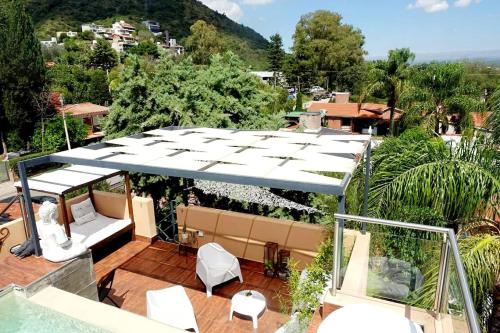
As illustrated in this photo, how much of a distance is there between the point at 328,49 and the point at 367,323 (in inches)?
2219

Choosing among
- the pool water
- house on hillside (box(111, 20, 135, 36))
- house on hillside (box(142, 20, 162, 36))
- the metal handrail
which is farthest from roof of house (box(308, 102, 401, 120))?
house on hillside (box(111, 20, 135, 36))

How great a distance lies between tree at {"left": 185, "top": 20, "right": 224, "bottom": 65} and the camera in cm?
5325

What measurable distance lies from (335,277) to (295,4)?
80.2m

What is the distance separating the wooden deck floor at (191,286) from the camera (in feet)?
20.5

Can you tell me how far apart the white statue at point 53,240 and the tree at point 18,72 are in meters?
29.9

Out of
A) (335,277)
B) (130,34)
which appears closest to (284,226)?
(335,277)

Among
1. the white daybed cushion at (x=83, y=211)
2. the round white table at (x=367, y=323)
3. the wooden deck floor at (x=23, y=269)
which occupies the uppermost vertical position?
the round white table at (x=367, y=323)

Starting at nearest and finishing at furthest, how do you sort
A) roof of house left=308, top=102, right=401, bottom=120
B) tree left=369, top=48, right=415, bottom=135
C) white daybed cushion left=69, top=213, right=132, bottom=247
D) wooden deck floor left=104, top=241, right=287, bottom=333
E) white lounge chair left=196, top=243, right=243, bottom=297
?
wooden deck floor left=104, top=241, right=287, bottom=333, white lounge chair left=196, top=243, right=243, bottom=297, white daybed cushion left=69, top=213, right=132, bottom=247, tree left=369, top=48, right=415, bottom=135, roof of house left=308, top=102, right=401, bottom=120

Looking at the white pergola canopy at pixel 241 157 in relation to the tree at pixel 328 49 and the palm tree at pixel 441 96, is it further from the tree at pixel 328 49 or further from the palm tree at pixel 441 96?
the tree at pixel 328 49

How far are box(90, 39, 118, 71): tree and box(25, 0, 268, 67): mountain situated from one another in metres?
41.2

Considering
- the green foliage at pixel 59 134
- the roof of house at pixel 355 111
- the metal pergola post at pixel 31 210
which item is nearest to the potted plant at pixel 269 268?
the metal pergola post at pixel 31 210

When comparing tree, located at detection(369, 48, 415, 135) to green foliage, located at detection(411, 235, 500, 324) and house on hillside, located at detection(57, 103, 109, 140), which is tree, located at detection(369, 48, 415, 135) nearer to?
green foliage, located at detection(411, 235, 500, 324)

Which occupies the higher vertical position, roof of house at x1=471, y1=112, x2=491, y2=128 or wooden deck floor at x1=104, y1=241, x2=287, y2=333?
roof of house at x1=471, y1=112, x2=491, y2=128

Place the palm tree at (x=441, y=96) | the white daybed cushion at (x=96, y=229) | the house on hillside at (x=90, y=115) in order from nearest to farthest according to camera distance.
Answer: the white daybed cushion at (x=96, y=229)
the palm tree at (x=441, y=96)
the house on hillside at (x=90, y=115)
